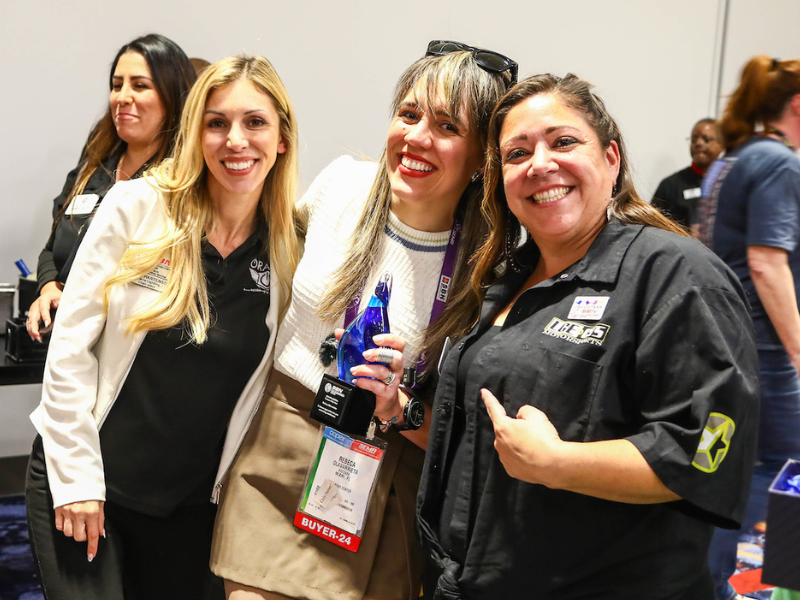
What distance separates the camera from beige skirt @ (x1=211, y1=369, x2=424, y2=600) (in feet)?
5.85

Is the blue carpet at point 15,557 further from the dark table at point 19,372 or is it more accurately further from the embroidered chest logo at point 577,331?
the embroidered chest logo at point 577,331

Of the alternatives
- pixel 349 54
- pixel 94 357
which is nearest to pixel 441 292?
pixel 94 357

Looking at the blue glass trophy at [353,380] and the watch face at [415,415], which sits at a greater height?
the blue glass trophy at [353,380]

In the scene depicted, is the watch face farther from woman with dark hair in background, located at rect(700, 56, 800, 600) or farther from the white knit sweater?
woman with dark hair in background, located at rect(700, 56, 800, 600)

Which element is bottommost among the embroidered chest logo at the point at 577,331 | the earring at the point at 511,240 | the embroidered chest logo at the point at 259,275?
the embroidered chest logo at the point at 259,275

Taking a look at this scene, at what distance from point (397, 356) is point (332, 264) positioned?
1.23ft

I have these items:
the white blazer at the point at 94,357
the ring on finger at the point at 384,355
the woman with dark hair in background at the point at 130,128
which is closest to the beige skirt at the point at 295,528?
the white blazer at the point at 94,357

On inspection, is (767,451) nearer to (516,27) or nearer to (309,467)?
(309,467)

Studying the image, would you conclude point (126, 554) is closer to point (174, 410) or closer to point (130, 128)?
point (174, 410)

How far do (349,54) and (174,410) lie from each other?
9.89 ft

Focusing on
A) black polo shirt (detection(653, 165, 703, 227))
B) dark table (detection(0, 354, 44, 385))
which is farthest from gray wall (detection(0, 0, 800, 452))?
dark table (detection(0, 354, 44, 385))

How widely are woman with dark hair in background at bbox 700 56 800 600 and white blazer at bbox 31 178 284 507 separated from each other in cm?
165

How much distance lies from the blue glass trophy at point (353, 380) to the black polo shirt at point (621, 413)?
28 centimetres

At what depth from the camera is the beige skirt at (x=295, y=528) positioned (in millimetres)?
1782
